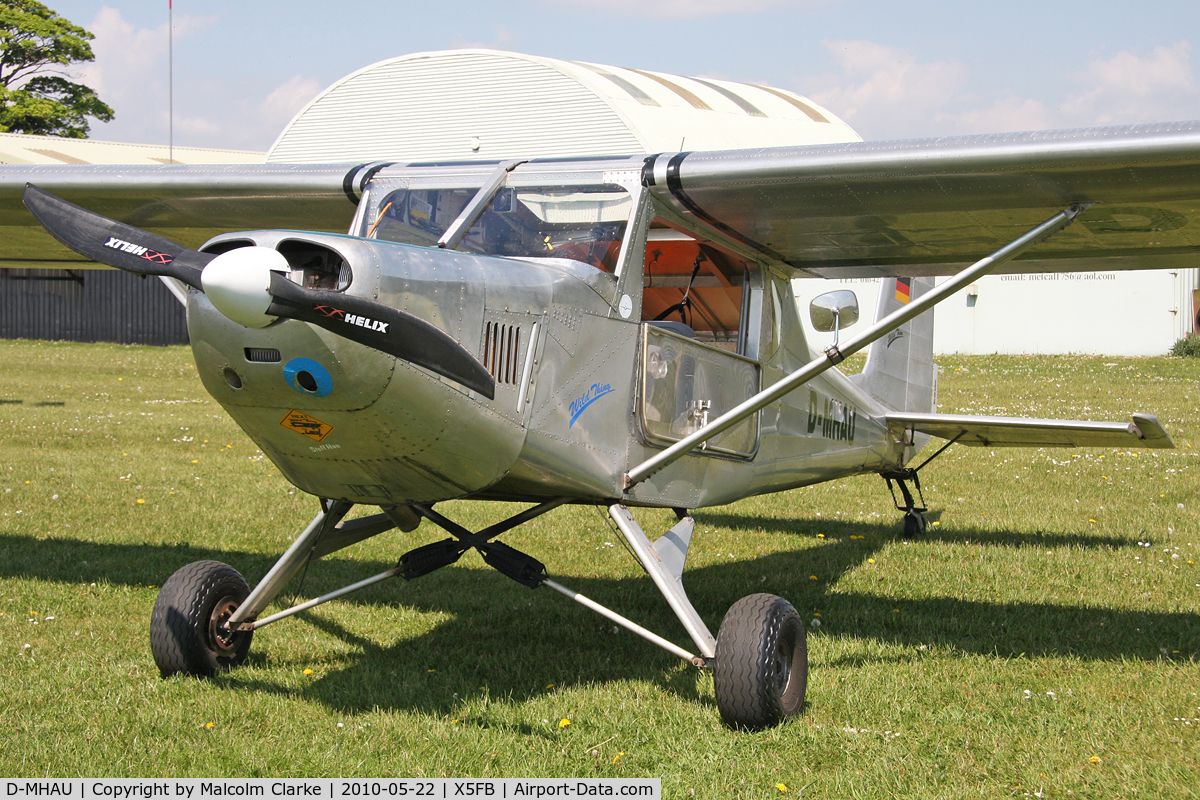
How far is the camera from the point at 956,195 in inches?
213

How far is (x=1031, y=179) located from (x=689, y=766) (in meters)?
3.32

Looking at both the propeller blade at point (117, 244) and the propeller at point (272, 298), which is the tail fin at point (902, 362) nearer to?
the propeller at point (272, 298)

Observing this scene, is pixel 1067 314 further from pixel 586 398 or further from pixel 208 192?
pixel 586 398

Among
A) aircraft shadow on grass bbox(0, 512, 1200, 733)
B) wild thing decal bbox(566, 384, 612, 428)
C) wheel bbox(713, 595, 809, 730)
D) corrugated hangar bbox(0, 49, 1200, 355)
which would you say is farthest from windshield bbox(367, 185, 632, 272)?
corrugated hangar bbox(0, 49, 1200, 355)

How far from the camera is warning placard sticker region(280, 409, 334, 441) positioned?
150 inches

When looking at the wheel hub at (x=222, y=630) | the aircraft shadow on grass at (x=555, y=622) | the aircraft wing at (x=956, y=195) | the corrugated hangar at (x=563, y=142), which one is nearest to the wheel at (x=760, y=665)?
the aircraft shadow on grass at (x=555, y=622)

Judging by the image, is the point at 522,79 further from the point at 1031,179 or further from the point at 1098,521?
the point at 1031,179

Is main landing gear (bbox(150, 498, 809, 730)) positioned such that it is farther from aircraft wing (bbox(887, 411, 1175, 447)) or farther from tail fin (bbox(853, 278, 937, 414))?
tail fin (bbox(853, 278, 937, 414))

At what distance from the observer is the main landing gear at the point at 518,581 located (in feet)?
15.0

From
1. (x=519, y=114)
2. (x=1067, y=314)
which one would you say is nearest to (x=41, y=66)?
(x=519, y=114)

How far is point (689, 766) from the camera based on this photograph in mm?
4125

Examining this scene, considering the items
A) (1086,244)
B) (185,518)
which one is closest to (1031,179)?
(1086,244)

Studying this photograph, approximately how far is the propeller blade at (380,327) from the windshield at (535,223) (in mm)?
1354

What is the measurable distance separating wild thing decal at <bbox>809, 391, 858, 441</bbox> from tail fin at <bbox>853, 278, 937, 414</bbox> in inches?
24.9
